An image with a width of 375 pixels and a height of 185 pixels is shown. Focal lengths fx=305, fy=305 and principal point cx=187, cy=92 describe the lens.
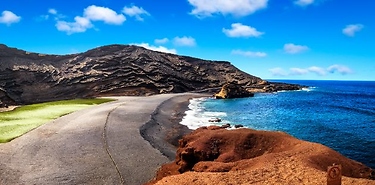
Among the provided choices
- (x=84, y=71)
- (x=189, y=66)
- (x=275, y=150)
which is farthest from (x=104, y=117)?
(x=189, y=66)

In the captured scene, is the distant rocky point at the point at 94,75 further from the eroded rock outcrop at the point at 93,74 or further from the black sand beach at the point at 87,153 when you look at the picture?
the black sand beach at the point at 87,153

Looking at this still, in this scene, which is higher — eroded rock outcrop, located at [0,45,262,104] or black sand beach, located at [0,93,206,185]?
eroded rock outcrop, located at [0,45,262,104]

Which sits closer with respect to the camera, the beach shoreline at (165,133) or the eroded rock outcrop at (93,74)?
the beach shoreline at (165,133)

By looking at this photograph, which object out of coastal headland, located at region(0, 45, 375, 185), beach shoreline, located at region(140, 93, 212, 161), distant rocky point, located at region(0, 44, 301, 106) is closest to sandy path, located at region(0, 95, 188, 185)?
coastal headland, located at region(0, 45, 375, 185)

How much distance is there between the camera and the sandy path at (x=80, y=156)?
19734mm

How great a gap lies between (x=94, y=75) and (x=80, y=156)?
73.6 m

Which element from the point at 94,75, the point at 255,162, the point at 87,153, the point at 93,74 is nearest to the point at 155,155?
the point at 87,153

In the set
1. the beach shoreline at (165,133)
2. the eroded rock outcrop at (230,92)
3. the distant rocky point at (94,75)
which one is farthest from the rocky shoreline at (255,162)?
the distant rocky point at (94,75)

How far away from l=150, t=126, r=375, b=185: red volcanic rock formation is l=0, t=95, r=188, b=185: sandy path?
3.95 meters

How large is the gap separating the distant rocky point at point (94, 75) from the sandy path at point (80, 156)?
51.6 meters

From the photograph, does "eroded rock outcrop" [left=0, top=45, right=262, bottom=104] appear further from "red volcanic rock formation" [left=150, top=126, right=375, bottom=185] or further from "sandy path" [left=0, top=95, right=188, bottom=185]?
"red volcanic rock formation" [left=150, top=126, right=375, bottom=185]

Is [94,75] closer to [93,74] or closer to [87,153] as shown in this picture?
[93,74]

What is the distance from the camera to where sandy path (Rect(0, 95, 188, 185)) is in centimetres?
1973

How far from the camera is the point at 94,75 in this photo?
308ft
